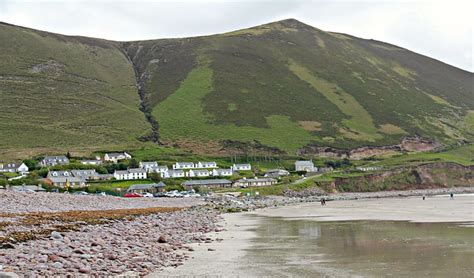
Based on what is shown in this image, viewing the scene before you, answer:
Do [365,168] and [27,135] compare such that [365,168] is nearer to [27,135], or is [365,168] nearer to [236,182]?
[236,182]

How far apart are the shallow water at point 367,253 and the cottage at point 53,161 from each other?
114 m

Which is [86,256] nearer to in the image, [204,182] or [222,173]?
[204,182]

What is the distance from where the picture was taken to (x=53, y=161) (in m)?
142

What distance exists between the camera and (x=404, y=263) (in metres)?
21.5

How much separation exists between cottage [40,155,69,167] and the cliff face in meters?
72.8

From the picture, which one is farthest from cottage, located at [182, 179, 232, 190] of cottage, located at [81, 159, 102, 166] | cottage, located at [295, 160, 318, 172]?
cottage, located at [295, 160, 318, 172]

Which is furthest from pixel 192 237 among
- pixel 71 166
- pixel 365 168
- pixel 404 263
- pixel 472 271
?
pixel 365 168

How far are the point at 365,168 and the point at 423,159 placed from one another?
80.5ft

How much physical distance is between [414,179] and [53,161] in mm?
102320

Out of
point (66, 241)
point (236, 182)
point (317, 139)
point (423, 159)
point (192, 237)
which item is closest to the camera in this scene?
point (66, 241)

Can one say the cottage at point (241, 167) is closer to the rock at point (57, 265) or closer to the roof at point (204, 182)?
the roof at point (204, 182)

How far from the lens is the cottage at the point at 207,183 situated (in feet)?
412

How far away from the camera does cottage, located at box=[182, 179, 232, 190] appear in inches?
4938

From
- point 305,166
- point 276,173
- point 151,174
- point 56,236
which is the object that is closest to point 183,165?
point 151,174
